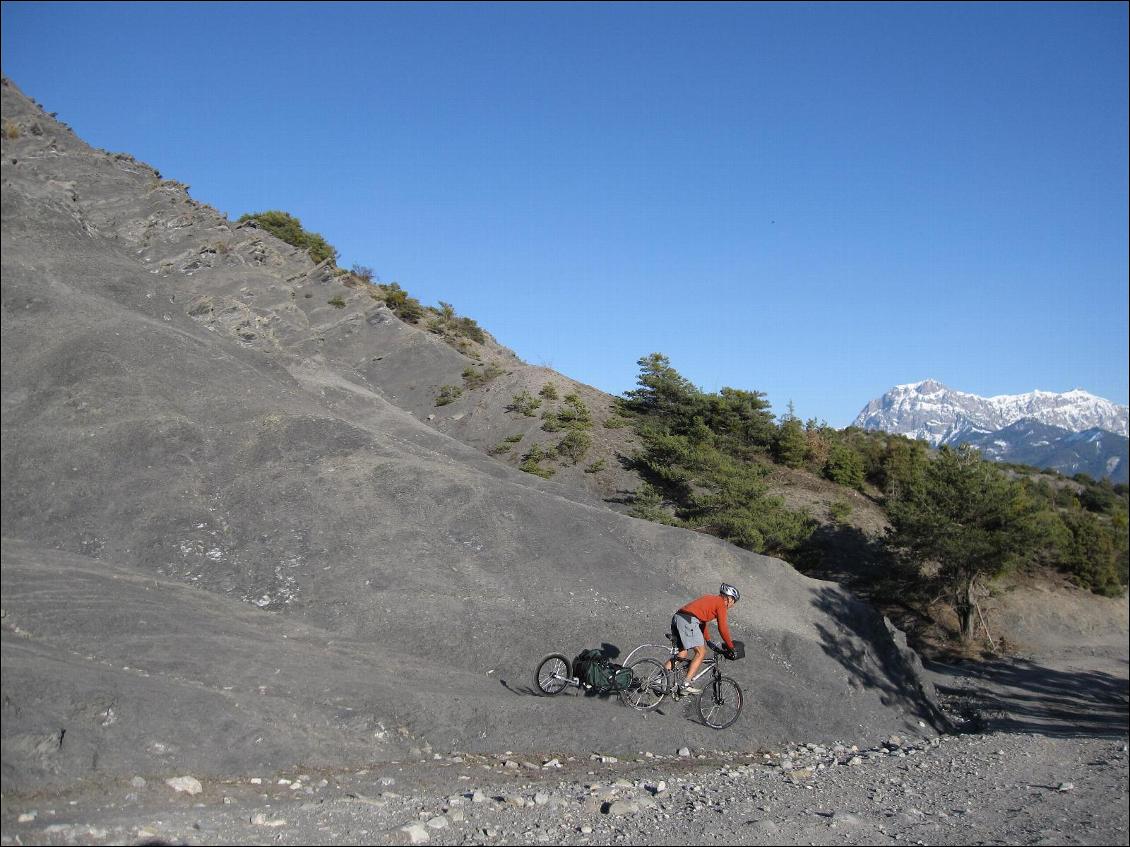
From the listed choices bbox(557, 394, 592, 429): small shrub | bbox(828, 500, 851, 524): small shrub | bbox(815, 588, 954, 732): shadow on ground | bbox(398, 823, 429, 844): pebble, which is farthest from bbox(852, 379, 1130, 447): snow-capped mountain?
bbox(398, 823, 429, 844): pebble

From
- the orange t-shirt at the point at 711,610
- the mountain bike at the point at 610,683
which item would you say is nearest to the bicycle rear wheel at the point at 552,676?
the mountain bike at the point at 610,683

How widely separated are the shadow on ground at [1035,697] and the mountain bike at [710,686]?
969cm

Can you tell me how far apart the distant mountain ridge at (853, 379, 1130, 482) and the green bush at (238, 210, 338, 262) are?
1840 inches

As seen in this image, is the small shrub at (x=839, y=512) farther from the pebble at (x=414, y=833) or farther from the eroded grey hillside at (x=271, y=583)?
the pebble at (x=414, y=833)

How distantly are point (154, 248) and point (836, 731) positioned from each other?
1522 inches

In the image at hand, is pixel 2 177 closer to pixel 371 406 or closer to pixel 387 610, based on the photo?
pixel 387 610

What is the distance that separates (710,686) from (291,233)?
187 feet

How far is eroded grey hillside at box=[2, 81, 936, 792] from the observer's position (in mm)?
8148

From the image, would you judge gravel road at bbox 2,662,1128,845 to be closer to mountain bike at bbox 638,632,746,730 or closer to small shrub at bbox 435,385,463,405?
mountain bike at bbox 638,632,746,730

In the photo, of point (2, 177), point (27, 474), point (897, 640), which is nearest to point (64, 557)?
point (27, 474)

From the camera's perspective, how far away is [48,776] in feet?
21.1

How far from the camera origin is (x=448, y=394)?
4306 centimetres

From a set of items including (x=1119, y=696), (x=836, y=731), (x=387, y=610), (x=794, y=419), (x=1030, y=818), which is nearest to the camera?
(x=1030, y=818)

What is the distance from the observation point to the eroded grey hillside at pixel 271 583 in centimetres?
815
